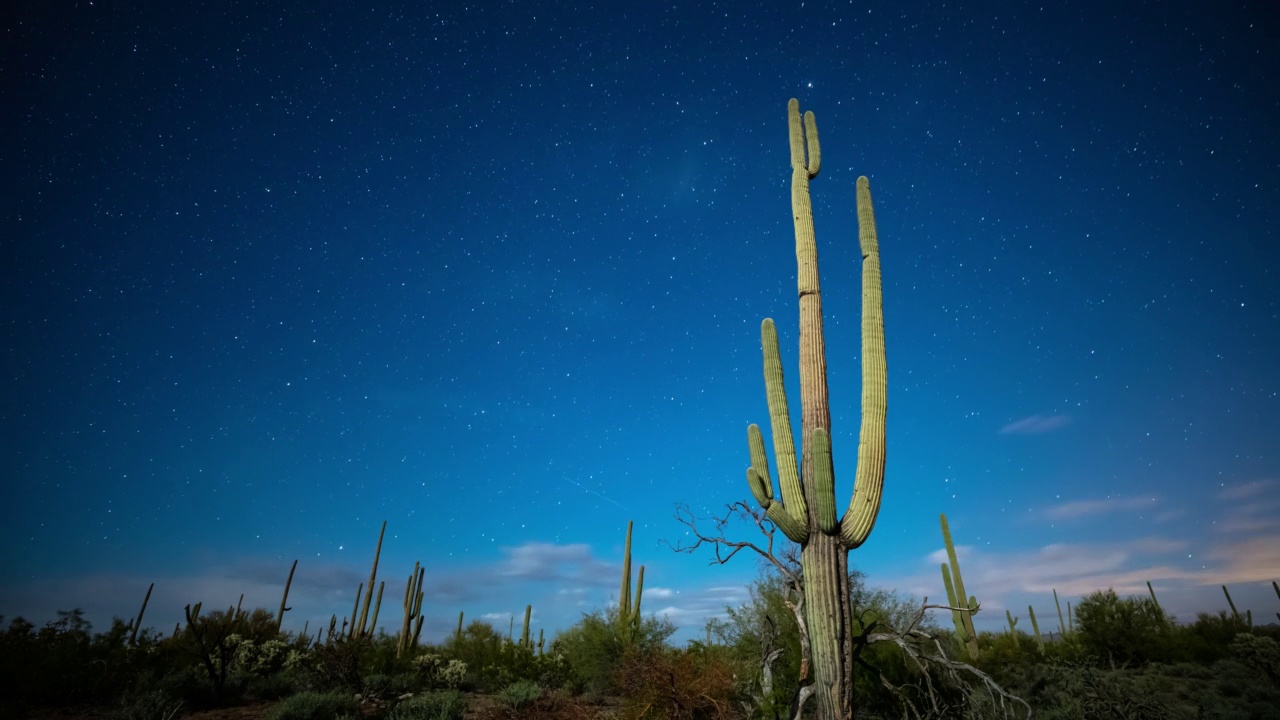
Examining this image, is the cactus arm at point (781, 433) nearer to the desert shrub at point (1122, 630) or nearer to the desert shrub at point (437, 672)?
the desert shrub at point (437, 672)

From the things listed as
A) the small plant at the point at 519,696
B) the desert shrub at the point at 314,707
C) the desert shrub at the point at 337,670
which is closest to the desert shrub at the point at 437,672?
the desert shrub at the point at 337,670

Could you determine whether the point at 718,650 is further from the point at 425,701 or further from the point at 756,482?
the point at 756,482

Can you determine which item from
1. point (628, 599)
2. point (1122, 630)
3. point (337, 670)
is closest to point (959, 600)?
point (1122, 630)

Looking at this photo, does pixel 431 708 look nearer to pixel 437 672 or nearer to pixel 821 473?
pixel 437 672

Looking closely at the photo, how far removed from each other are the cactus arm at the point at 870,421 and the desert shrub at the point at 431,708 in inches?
297

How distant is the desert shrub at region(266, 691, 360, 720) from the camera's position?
870 cm

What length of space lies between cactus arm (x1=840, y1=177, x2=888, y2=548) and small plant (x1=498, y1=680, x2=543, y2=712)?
313 inches

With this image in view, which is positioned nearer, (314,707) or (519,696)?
(314,707)

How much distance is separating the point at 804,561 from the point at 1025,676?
1178 cm

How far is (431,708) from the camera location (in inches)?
368

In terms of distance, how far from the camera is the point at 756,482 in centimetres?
639

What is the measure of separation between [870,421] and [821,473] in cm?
82

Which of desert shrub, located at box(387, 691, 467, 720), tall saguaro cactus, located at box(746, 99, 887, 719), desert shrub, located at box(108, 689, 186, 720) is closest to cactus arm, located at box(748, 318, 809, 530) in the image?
tall saguaro cactus, located at box(746, 99, 887, 719)

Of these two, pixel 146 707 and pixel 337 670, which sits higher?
pixel 337 670
